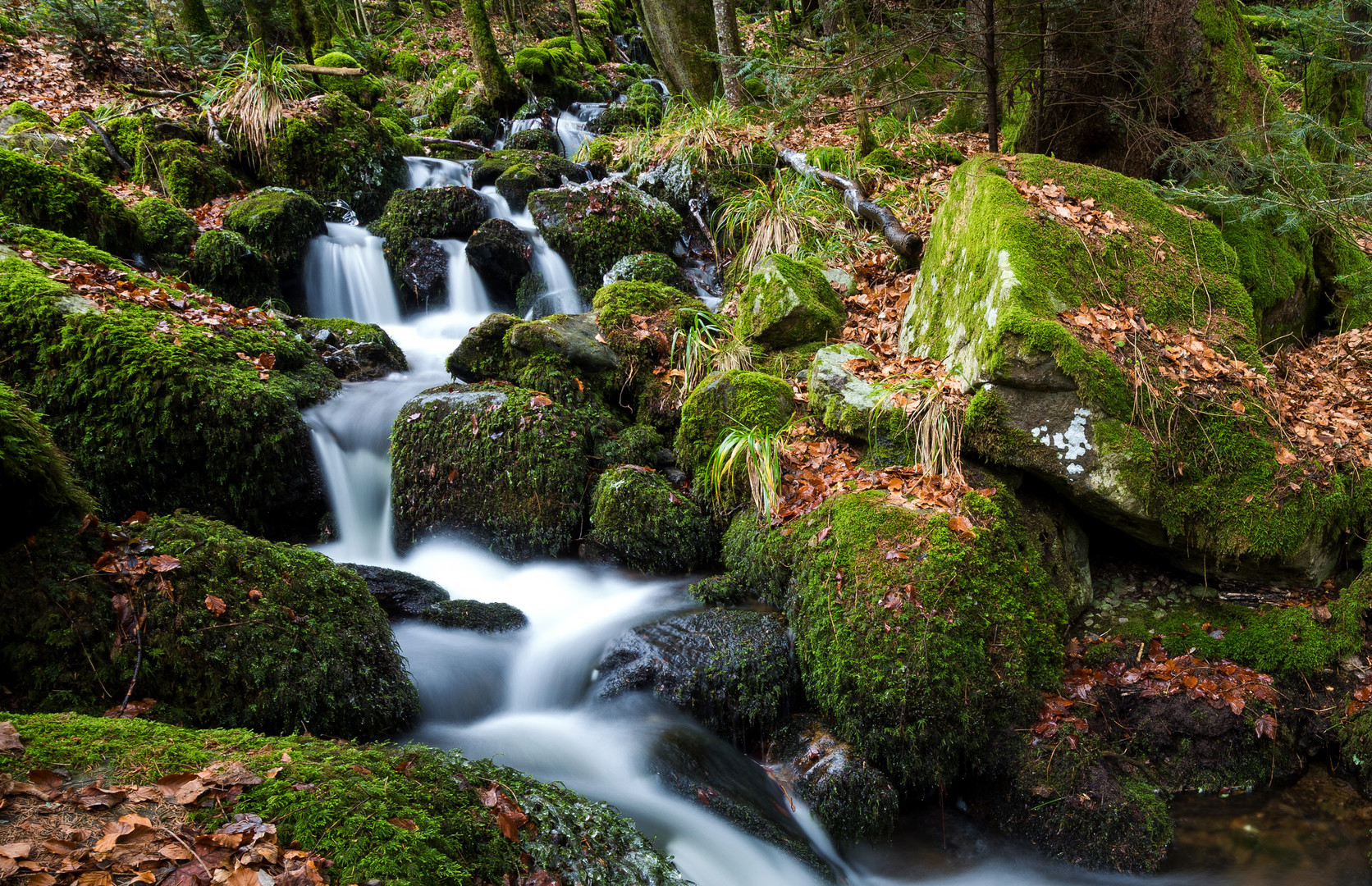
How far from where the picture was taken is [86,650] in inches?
121

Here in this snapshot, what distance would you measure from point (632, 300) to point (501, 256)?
7.80 feet

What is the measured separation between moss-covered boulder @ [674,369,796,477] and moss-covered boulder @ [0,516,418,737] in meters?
2.73

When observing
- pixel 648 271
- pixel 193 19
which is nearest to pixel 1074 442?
pixel 648 271

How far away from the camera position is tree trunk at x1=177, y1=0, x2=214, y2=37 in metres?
13.3

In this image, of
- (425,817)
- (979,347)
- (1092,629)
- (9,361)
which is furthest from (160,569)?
(1092,629)

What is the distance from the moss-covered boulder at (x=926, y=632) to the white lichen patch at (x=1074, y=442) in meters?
0.47

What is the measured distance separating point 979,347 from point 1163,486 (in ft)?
4.38

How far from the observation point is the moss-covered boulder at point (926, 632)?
146 inches

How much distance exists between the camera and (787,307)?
622cm

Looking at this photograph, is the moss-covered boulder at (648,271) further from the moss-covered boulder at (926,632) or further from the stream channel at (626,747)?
the moss-covered boulder at (926,632)

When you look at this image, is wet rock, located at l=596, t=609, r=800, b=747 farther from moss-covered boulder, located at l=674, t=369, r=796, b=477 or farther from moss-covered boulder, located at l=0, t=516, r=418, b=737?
moss-covered boulder, located at l=674, t=369, r=796, b=477

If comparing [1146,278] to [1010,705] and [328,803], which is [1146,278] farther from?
[328,803]

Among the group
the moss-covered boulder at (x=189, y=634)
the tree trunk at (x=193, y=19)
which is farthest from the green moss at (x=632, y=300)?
the tree trunk at (x=193, y=19)

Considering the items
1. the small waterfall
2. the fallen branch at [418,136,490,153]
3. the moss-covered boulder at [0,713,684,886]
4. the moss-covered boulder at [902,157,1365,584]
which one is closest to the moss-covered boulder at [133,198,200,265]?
the small waterfall
